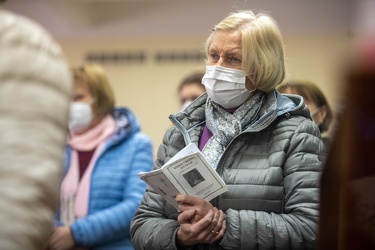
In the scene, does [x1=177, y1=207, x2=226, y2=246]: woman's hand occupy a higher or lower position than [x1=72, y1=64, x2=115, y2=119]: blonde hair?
lower

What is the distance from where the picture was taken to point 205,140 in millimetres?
2656

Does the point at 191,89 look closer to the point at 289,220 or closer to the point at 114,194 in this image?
the point at 114,194

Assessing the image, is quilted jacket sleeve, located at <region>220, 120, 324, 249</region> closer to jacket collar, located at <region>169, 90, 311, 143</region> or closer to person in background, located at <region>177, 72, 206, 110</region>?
jacket collar, located at <region>169, 90, 311, 143</region>

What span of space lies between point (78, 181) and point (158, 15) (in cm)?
525

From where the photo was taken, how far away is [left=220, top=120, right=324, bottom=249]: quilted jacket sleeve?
2396 mm

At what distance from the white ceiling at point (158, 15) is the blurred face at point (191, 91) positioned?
369cm

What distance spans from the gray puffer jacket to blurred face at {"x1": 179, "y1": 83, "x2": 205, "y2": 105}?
183 centimetres

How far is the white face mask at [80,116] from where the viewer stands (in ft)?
13.0

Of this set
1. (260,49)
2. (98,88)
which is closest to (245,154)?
(260,49)

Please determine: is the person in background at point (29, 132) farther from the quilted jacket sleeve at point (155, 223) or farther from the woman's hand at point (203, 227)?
the quilted jacket sleeve at point (155, 223)

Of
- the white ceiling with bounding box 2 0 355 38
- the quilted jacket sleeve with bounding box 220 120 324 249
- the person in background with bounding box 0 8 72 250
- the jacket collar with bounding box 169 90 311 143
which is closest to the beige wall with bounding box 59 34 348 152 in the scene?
the white ceiling with bounding box 2 0 355 38

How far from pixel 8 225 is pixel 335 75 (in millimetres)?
711

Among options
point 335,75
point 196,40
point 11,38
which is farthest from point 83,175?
point 196,40

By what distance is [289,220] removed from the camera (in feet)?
7.89
